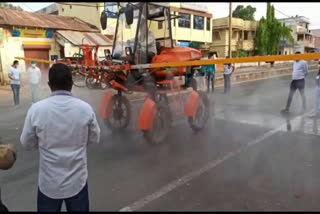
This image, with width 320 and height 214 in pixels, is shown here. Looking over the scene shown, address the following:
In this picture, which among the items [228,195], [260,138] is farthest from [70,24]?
[228,195]

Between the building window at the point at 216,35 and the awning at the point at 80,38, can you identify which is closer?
the awning at the point at 80,38

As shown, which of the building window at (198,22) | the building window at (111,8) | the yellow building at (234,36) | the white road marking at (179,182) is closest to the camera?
the white road marking at (179,182)

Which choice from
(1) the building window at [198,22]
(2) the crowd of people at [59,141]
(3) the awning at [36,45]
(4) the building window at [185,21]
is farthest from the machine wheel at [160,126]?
(1) the building window at [198,22]

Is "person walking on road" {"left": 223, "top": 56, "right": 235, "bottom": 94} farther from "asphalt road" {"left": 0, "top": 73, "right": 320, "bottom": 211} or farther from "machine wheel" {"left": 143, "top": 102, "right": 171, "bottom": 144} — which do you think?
"machine wheel" {"left": 143, "top": 102, "right": 171, "bottom": 144}

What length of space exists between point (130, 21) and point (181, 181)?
3.20 metres

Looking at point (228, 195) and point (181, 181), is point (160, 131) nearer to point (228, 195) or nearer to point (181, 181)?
point (181, 181)

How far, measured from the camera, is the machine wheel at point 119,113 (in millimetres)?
6137

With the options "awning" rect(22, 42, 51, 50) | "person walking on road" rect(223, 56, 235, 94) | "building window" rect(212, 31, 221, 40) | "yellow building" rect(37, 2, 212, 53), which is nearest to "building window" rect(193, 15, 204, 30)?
"yellow building" rect(37, 2, 212, 53)

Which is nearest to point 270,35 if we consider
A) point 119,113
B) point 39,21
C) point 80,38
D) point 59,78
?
point 80,38

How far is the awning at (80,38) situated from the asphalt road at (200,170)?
1170 cm

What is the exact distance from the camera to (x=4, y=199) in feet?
10.7

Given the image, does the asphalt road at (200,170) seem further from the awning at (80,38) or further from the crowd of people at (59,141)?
the awning at (80,38)

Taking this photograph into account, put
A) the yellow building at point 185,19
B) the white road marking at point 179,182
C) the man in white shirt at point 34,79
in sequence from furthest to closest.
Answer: the yellow building at point 185,19 < the man in white shirt at point 34,79 < the white road marking at point 179,182

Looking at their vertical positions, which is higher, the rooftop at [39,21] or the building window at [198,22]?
the building window at [198,22]
